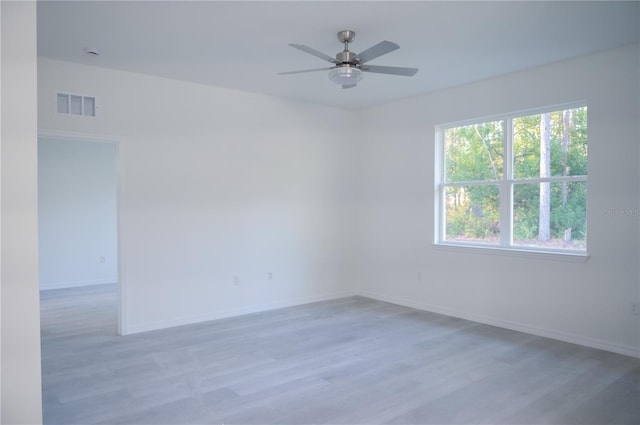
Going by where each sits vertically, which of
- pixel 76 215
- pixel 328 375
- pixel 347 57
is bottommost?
pixel 328 375

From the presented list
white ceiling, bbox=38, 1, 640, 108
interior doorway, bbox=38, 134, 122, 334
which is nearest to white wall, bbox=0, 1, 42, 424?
white ceiling, bbox=38, 1, 640, 108


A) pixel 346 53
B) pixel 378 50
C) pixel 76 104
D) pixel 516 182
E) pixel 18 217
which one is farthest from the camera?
pixel 516 182

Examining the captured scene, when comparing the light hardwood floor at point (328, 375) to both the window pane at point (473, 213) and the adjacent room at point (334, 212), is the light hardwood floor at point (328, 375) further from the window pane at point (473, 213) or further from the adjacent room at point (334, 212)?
the window pane at point (473, 213)

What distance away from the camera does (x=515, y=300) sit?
4652 mm

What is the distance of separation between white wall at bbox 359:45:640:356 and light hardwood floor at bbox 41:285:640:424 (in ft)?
0.99

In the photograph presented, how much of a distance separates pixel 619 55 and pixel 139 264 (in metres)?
5.05

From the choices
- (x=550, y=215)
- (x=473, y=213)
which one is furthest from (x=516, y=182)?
(x=473, y=213)

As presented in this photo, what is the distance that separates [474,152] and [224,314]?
3558 millimetres

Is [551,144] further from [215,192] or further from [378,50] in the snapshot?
[215,192]

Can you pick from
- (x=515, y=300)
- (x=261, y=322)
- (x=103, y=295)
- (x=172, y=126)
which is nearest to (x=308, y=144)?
(x=172, y=126)

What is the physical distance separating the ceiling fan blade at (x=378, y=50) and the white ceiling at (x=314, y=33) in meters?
0.28

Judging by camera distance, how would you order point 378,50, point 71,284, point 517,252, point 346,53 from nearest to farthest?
1. point 378,50
2. point 346,53
3. point 517,252
4. point 71,284

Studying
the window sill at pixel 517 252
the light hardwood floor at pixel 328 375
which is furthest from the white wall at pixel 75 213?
the window sill at pixel 517 252

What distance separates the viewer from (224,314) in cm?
523
